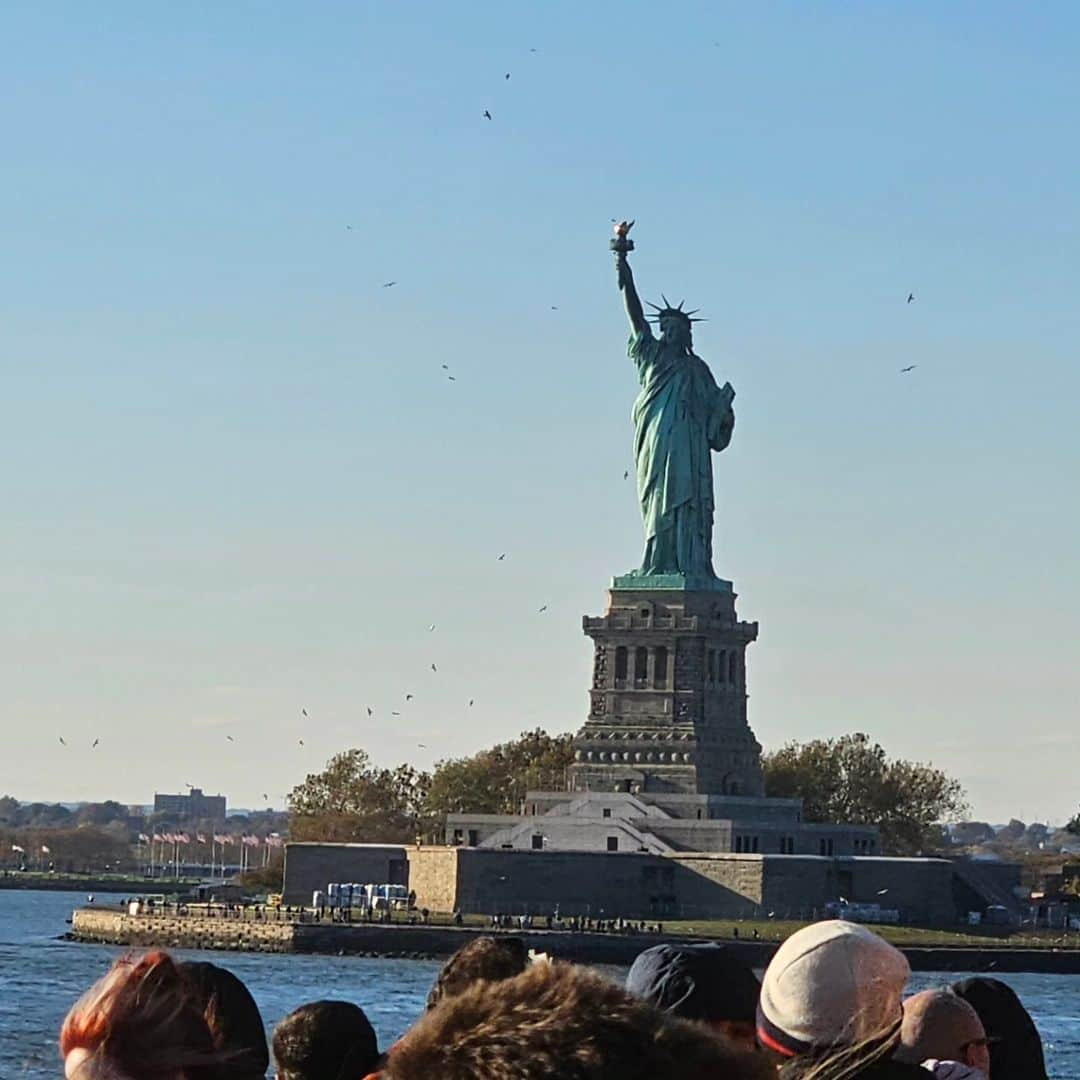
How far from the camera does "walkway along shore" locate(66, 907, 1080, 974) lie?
3403 inches

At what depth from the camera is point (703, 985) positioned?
26.2ft

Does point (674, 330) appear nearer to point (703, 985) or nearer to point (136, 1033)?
point (703, 985)

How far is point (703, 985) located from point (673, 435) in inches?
3630

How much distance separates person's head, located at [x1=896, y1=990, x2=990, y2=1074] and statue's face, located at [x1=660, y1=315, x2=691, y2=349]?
91.7 m

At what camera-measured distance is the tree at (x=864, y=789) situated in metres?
120

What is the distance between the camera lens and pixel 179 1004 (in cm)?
691

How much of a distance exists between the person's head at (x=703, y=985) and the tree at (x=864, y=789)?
111 m

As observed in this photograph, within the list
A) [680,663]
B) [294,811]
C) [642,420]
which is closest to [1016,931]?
[680,663]

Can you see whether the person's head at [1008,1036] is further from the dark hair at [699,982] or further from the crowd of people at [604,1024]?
the dark hair at [699,982]

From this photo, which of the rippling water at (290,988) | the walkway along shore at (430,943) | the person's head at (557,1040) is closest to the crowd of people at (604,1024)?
the person's head at (557,1040)

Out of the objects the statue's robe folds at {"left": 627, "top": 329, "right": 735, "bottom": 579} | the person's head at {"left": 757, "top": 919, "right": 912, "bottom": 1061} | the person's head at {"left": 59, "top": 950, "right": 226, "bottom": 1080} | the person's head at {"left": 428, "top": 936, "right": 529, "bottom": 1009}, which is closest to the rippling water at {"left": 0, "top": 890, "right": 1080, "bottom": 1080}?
the statue's robe folds at {"left": 627, "top": 329, "right": 735, "bottom": 579}

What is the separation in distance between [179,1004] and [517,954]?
2.82 metres

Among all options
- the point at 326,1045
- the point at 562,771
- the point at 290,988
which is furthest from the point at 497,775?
the point at 326,1045

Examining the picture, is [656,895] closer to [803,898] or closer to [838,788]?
[803,898]
